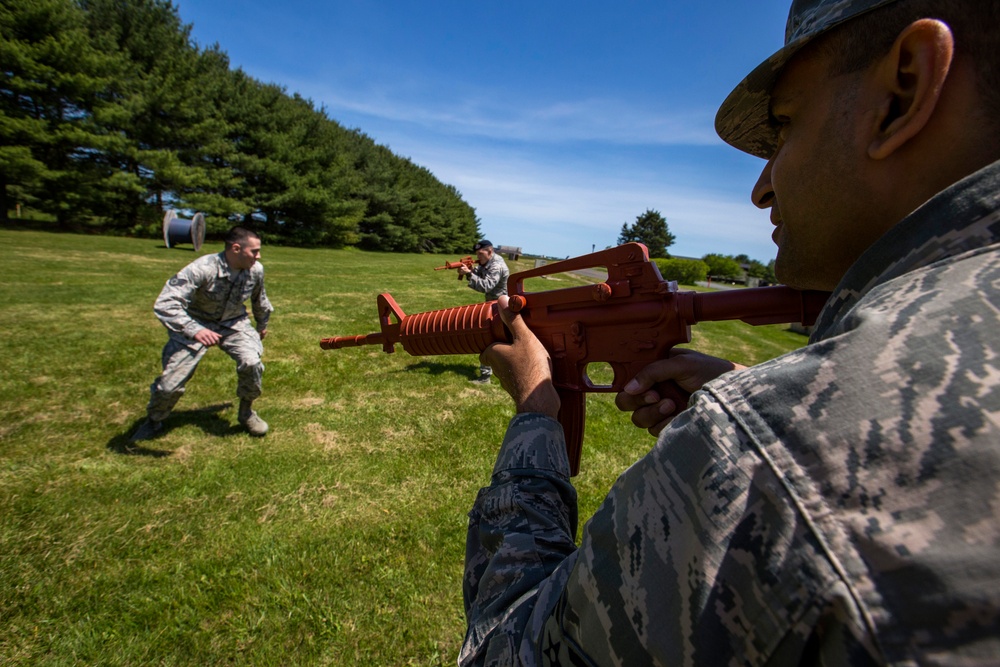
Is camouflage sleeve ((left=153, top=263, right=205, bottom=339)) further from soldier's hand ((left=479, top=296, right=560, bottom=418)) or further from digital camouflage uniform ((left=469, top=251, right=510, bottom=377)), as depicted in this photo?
digital camouflage uniform ((left=469, top=251, right=510, bottom=377))

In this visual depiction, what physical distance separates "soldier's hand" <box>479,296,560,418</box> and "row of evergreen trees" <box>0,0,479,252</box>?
112ft

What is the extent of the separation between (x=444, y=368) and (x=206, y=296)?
4059 mm

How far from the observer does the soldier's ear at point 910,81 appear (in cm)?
73

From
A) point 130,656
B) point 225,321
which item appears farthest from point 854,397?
point 225,321

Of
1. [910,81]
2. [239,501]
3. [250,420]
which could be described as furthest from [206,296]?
[910,81]

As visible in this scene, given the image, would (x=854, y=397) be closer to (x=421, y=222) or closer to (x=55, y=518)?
(x=55, y=518)

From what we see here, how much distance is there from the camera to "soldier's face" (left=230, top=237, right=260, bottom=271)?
503cm

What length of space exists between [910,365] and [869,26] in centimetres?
70

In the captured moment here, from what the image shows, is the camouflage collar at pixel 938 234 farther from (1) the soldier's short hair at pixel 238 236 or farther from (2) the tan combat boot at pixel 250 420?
(2) the tan combat boot at pixel 250 420

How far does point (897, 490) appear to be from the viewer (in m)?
0.49

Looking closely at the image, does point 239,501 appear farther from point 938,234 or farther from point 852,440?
point 938,234

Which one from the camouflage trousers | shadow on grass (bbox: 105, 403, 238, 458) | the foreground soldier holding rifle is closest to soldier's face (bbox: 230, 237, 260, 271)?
the camouflage trousers

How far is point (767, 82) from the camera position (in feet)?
3.60

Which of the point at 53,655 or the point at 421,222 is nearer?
the point at 53,655
